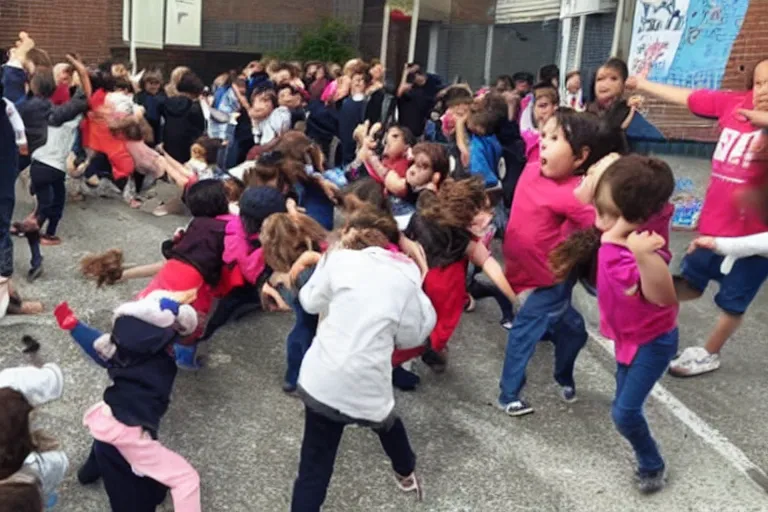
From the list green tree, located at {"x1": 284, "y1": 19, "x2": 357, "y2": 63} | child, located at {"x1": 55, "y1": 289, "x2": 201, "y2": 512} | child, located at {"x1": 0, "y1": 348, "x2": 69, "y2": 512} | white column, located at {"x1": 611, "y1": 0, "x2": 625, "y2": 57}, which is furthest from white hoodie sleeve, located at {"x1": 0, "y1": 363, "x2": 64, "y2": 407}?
green tree, located at {"x1": 284, "y1": 19, "x2": 357, "y2": 63}

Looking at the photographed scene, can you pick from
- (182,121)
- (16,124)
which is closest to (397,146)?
(16,124)

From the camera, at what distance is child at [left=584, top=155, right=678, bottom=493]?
10.0ft

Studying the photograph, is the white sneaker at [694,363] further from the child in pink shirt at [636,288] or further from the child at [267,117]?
the child at [267,117]

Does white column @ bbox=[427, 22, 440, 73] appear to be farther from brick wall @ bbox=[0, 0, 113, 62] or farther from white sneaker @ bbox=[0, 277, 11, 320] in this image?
white sneaker @ bbox=[0, 277, 11, 320]

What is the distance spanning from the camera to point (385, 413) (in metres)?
2.99

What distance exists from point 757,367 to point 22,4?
14.6 meters

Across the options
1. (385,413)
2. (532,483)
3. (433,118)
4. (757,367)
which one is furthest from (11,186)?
(433,118)

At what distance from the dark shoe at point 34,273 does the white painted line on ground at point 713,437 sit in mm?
4172

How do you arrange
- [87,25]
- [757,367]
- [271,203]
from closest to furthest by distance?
[271,203] → [757,367] → [87,25]

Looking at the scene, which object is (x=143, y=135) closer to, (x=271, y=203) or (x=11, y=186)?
(x=11, y=186)

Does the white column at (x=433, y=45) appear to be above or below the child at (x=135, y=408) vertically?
above

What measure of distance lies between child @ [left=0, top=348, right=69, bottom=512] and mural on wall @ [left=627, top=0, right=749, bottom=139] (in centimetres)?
596

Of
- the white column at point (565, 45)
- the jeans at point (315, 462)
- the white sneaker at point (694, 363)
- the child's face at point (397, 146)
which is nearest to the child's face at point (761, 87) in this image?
the white sneaker at point (694, 363)

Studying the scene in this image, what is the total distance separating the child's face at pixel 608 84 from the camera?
17.8ft
